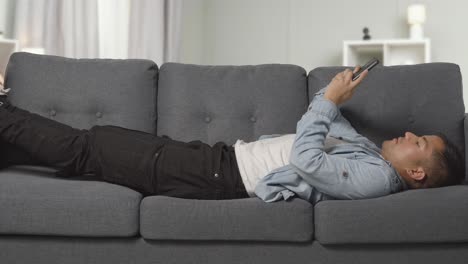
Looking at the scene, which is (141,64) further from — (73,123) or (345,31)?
(345,31)

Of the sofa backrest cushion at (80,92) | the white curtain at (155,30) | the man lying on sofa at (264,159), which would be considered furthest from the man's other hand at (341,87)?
the white curtain at (155,30)

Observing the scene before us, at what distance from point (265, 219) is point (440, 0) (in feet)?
12.9

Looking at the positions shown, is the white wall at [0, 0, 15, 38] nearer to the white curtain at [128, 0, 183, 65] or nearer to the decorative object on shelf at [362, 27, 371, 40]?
the white curtain at [128, 0, 183, 65]

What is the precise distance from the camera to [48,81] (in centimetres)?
249

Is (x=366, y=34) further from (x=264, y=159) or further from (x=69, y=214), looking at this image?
(x=69, y=214)

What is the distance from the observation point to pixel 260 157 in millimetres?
2070

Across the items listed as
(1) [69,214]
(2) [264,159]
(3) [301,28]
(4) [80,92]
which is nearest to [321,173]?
(2) [264,159]

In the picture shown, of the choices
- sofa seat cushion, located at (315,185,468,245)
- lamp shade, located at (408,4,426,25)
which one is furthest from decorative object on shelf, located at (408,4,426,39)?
sofa seat cushion, located at (315,185,468,245)

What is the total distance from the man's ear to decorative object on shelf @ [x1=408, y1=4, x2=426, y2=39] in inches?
127

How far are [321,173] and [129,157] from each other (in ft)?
2.08

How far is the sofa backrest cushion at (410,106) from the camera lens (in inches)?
93.5

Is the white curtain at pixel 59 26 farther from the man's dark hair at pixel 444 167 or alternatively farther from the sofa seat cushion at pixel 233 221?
the man's dark hair at pixel 444 167

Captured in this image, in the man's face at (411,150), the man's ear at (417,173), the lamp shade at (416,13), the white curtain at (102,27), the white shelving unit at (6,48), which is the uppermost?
the lamp shade at (416,13)

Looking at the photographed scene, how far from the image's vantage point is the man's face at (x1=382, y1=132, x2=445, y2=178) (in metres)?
1.96
